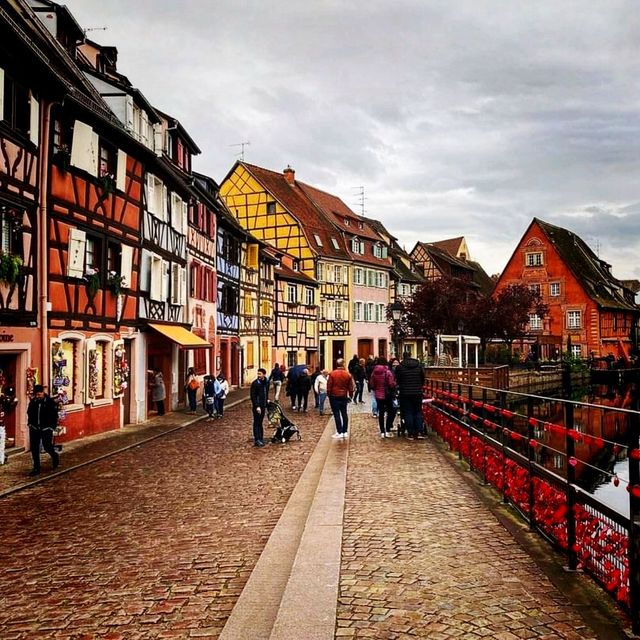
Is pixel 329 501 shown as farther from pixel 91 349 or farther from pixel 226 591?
pixel 91 349

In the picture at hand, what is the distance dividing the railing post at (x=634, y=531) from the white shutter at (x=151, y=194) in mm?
19490

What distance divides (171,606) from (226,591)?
49cm

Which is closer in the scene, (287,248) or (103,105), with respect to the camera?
(103,105)

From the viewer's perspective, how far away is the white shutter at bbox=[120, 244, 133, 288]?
20031 millimetres

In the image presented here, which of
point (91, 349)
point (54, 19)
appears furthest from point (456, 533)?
point (54, 19)

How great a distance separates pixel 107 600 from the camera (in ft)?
18.6

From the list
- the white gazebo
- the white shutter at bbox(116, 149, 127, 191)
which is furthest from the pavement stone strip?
the white gazebo

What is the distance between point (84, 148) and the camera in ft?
57.1

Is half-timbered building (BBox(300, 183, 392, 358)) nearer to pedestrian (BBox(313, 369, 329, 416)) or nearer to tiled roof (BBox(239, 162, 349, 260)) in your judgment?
tiled roof (BBox(239, 162, 349, 260))

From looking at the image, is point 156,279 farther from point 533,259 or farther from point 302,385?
point 533,259

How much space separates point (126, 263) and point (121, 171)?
2457 millimetres

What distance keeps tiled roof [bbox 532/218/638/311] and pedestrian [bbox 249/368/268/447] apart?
55.6 meters

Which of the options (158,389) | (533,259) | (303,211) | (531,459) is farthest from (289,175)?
(531,459)

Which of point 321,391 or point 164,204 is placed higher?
point 164,204
